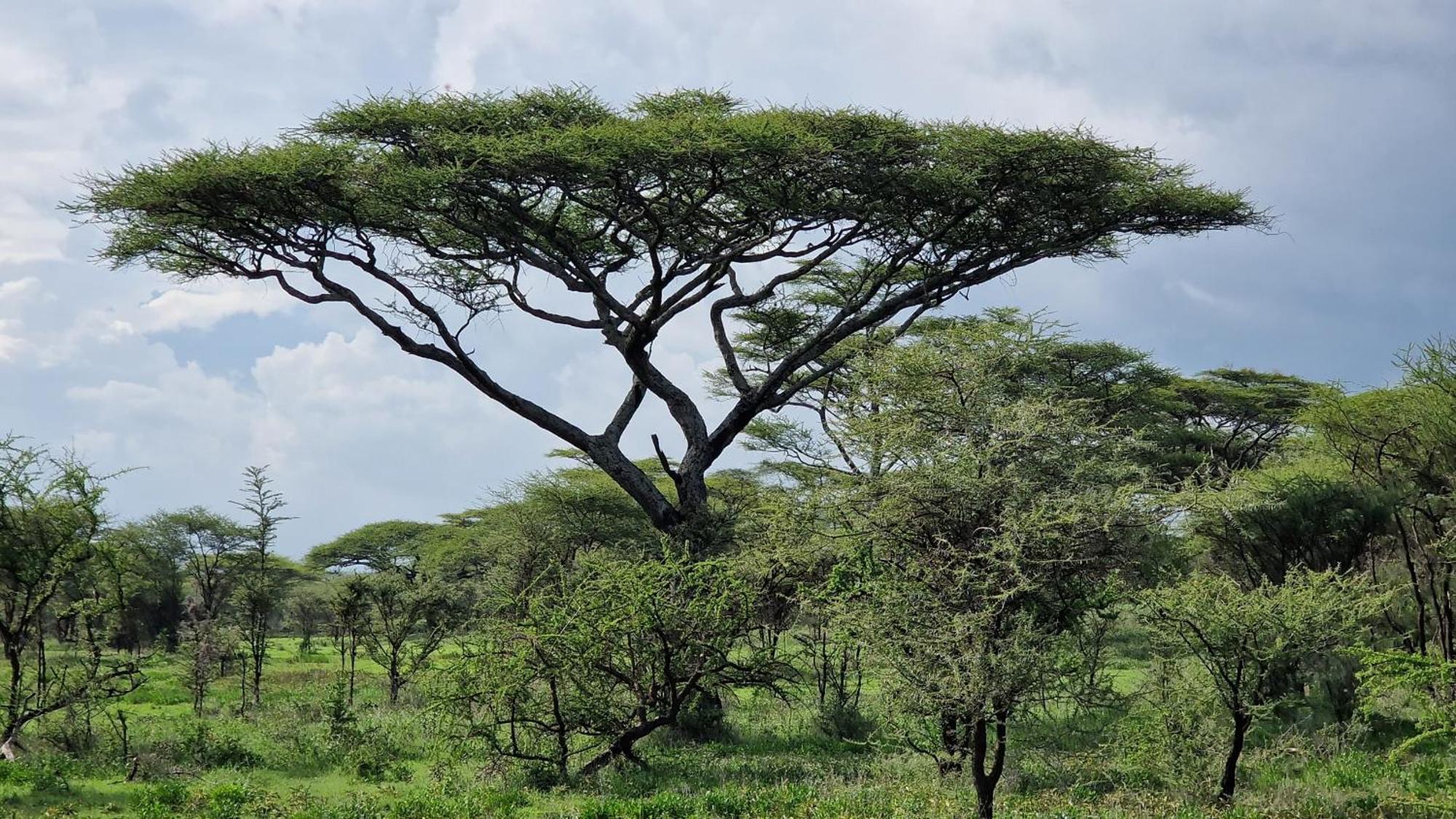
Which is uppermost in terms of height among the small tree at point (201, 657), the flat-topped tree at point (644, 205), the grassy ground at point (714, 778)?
the flat-topped tree at point (644, 205)

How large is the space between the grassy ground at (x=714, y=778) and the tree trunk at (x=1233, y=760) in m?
0.18

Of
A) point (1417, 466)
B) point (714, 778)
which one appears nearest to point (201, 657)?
point (714, 778)

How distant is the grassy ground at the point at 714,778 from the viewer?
11.7 meters

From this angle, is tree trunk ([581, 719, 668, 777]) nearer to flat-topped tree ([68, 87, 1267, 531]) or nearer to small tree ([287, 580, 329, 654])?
flat-topped tree ([68, 87, 1267, 531])

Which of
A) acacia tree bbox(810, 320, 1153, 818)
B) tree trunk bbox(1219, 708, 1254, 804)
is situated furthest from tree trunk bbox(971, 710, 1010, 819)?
tree trunk bbox(1219, 708, 1254, 804)

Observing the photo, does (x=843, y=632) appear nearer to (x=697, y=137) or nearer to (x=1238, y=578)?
(x=697, y=137)

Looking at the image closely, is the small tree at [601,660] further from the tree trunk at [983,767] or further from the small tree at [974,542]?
the tree trunk at [983,767]

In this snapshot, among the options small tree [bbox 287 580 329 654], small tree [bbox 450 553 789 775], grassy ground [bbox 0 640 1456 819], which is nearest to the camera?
grassy ground [bbox 0 640 1456 819]

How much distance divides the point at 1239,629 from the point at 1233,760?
146 centimetres

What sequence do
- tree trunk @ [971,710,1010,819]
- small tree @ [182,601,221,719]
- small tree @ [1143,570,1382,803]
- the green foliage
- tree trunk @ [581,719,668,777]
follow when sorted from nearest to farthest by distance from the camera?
the green foliage → tree trunk @ [971,710,1010,819] → small tree @ [1143,570,1382,803] → tree trunk @ [581,719,668,777] → small tree @ [182,601,221,719]

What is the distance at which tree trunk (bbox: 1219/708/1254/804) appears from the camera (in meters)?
11.9

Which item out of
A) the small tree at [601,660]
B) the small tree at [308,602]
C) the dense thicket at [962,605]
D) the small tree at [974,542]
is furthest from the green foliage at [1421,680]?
the small tree at [308,602]

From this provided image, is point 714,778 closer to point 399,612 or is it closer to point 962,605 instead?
point 962,605

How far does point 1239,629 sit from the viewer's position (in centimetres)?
1183
